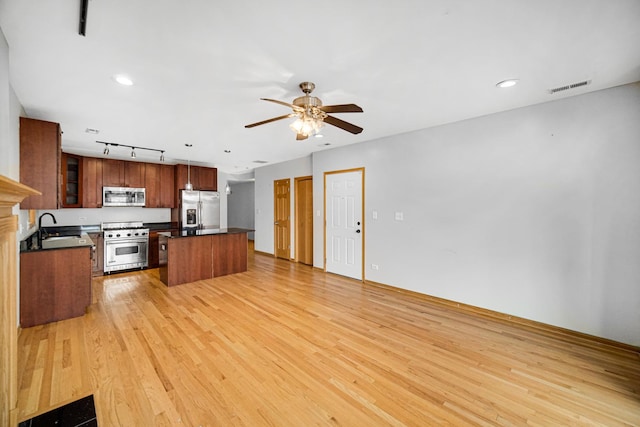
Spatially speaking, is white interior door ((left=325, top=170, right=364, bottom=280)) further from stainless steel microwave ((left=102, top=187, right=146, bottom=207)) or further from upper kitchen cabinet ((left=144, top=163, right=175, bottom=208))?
stainless steel microwave ((left=102, top=187, right=146, bottom=207))

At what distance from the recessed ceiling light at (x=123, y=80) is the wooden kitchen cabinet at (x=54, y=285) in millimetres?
2263

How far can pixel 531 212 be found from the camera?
3.04 metres

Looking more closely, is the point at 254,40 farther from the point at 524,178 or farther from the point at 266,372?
the point at 524,178

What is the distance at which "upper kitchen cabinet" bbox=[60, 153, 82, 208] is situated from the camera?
17.1 feet

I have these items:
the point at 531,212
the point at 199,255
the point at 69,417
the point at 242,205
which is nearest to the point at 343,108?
the point at 531,212

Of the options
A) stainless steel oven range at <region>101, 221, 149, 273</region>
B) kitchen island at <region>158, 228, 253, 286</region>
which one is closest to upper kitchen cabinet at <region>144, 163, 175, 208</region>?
stainless steel oven range at <region>101, 221, 149, 273</region>

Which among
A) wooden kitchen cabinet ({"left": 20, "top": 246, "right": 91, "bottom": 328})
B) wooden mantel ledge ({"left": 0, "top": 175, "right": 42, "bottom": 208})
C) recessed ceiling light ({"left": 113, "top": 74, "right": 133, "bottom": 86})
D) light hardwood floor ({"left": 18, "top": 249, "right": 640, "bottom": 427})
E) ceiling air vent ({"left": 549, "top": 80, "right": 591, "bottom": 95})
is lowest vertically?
light hardwood floor ({"left": 18, "top": 249, "right": 640, "bottom": 427})

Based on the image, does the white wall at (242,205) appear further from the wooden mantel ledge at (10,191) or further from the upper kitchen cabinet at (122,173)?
the wooden mantel ledge at (10,191)

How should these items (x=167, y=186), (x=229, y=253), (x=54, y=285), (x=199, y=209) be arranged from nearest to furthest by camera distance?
1. (x=54, y=285)
2. (x=229, y=253)
3. (x=167, y=186)
4. (x=199, y=209)

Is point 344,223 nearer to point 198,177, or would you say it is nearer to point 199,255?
point 199,255

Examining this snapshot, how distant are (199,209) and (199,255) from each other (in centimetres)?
225

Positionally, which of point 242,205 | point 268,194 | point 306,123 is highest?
point 306,123

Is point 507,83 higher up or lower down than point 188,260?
higher up

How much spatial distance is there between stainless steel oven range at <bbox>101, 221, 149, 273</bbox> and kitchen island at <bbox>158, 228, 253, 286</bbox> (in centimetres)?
122
